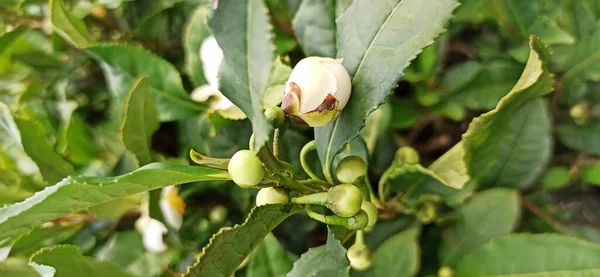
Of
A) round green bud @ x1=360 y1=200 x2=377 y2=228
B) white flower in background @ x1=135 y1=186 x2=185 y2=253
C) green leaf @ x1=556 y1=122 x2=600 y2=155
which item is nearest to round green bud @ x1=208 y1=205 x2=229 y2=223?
white flower in background @ x1=135 y1=186 x2=185 y2=253

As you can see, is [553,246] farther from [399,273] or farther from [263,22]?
[263,22]

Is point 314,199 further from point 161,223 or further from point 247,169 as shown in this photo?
point 161,223

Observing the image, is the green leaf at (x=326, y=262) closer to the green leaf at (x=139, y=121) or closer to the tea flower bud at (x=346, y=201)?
the tea flower bud at (x=346, y=201)

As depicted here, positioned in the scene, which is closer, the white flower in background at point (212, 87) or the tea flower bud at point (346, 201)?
the tea flower bud at point (346, 201)

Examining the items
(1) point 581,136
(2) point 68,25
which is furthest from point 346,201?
(1) point 581,136

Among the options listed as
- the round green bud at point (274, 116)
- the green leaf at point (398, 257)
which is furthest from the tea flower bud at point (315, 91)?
the green leaf at point (398, 257)

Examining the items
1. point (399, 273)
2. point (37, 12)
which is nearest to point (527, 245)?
point (399, 273)
